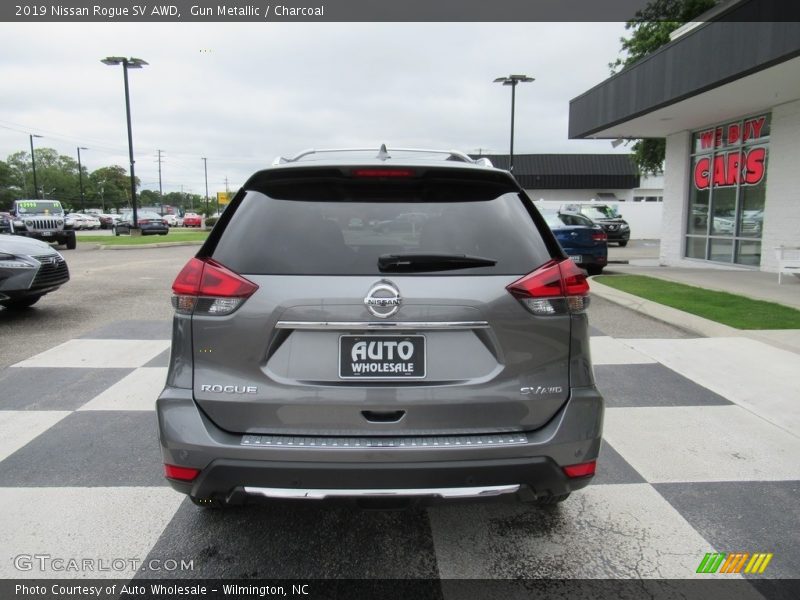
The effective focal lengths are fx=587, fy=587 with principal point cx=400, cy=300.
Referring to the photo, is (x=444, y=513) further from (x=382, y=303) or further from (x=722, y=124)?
(x=722, y=124)

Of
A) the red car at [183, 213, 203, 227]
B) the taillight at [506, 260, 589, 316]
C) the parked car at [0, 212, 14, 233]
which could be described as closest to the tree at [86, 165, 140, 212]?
the red car at [183, 213, 203, 227]

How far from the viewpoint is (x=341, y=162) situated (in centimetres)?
259

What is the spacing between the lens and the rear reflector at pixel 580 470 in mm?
2334

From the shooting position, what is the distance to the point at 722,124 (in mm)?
14641

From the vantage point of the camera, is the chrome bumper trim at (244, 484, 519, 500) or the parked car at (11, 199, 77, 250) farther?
the parked car at (11, 199, 77, 250)

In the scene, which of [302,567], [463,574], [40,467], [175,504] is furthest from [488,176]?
[40,467]

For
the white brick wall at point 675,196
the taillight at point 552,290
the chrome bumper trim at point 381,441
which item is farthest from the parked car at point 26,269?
the white brick wall at point 675,196

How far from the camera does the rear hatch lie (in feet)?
7.36

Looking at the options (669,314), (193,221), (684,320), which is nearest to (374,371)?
(684,320)

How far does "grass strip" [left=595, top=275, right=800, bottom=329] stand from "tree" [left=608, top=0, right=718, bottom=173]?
43.9 ft

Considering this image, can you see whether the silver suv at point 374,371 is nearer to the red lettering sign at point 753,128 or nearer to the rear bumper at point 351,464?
the rear bumper at point 351,464

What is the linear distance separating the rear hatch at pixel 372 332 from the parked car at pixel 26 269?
6.26m

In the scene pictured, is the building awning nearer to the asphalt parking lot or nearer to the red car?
the asphalt parking lot

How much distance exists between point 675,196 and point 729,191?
7.01ft
